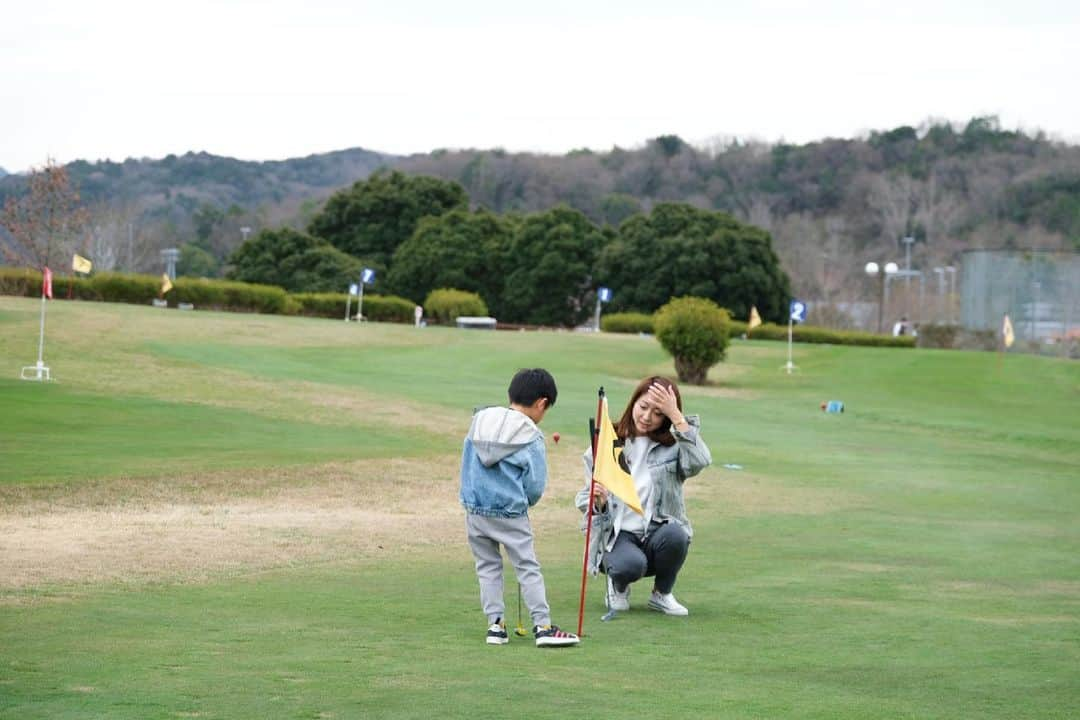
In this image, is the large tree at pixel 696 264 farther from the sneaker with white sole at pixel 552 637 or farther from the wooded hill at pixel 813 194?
the sneaker with white sole at pixel 552 637

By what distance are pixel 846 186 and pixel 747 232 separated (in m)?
66.9

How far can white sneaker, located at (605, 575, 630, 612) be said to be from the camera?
1005 cm

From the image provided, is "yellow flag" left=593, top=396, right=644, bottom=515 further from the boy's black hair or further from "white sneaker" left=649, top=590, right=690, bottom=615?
"white sneaker" left=649, top=590, right=690, bottom=615

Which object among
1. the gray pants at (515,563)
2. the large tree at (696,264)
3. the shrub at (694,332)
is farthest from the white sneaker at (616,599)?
the large tree at (696,264)

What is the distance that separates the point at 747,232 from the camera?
271 ft

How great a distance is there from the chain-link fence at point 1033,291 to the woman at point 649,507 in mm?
50854

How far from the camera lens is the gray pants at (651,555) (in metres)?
9.90

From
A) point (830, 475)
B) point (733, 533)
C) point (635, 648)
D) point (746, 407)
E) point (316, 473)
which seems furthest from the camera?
point (746, 407)

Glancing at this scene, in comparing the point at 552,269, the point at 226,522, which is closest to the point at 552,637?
the point at 226,522

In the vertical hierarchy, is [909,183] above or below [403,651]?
above

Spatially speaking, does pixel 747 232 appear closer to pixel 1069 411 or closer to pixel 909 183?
pixel 1069 411

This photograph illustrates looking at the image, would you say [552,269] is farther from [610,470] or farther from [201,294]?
[610,470]

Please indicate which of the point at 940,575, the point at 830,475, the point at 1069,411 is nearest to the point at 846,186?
the point at 1069,411

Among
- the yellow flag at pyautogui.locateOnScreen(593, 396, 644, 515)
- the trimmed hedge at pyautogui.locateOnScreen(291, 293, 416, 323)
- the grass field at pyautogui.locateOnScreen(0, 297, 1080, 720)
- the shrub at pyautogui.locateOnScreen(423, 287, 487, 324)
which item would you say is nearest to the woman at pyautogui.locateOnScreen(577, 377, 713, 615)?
the grass field at pyautogui.locateOnScreen(0, 297, 1080, 720)
